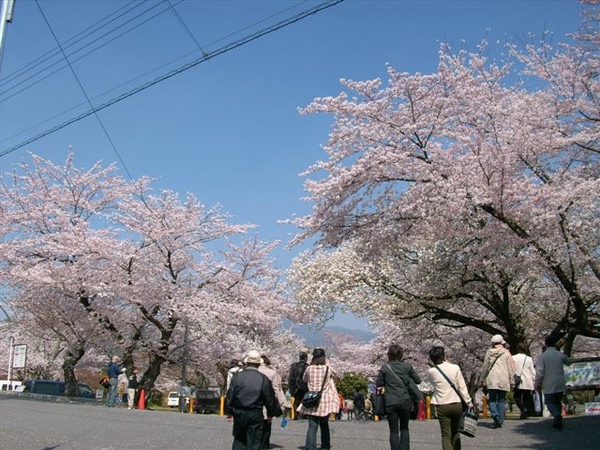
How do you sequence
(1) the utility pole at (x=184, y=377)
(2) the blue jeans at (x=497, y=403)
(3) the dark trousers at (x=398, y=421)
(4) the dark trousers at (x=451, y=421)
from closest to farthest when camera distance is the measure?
(4) the dark trousers at (x=451, y=421), (3) the dark trousers at (x=398, y=421), (2) the blue jeans at (x=497, y=403), (1) the utility pole at (x=184, y=377)

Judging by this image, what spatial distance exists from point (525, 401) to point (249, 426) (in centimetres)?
740

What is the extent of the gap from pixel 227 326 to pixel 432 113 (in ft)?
46.4

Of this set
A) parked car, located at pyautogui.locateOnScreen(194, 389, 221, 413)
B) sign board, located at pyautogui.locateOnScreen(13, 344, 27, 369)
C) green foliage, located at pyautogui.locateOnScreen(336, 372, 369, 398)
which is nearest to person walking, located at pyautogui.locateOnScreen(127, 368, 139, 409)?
parked car, located at pyautogui.locateOnScreen(194, 389, 221, 413)

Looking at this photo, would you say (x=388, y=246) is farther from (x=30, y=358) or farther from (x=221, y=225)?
(x=30, y=358)

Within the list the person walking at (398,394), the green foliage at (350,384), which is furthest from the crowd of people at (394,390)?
the green foliage at (350,384)

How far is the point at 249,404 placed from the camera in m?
6.45

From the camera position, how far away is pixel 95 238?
21.9 m

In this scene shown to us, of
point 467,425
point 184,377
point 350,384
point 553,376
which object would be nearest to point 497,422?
point 553,376

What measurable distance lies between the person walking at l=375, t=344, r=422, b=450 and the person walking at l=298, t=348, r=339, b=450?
3.23 feet

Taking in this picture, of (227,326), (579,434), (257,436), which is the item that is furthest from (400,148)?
(227,326)

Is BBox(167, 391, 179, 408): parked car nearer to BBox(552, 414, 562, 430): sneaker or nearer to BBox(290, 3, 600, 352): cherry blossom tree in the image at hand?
BBox(290, 3, 600, 352): cherry blossom tree

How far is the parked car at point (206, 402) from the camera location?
25.4 metres

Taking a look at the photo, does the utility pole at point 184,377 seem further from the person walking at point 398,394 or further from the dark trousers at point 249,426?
the dark trousers at point 249,426

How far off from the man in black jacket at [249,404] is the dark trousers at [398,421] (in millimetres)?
1558
